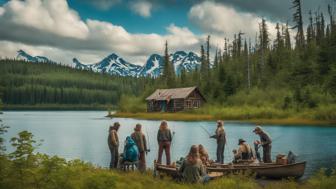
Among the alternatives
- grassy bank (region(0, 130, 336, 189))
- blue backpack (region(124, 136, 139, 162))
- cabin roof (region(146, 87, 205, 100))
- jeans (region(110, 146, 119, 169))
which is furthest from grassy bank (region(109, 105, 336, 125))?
grassy bank (region(0, 130, 336, 189))

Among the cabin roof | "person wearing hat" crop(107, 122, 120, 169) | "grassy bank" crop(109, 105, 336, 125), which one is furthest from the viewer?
the cabin roof

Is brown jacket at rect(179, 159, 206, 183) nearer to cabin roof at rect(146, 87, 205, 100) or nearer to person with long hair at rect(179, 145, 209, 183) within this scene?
person with long hair at rect(179, 145, 209, 183)

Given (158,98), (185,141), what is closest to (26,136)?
(185,141)

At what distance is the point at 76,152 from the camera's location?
32.7m

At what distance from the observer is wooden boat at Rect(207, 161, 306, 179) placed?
17.2 metres

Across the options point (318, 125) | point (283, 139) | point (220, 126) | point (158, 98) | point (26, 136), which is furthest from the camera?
point (158, 98)

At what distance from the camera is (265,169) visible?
57.4ft

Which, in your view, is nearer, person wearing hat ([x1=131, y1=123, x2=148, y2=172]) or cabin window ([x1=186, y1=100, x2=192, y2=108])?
person wearing hat ([x1=131, y1=123, x2=148, y2=172])

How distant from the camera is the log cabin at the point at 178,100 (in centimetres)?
8631

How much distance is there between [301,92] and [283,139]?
24.1 meters

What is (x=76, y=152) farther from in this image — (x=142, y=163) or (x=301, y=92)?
(x=301, y=92)

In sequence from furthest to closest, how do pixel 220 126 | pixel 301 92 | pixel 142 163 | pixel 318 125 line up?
pixel 301 92 → pixel 318 125 → pixel 220 126 → pixel 142 163

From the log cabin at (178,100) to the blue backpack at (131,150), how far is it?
6750 cm

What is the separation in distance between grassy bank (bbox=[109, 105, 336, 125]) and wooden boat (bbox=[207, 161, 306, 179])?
37.7 meters
